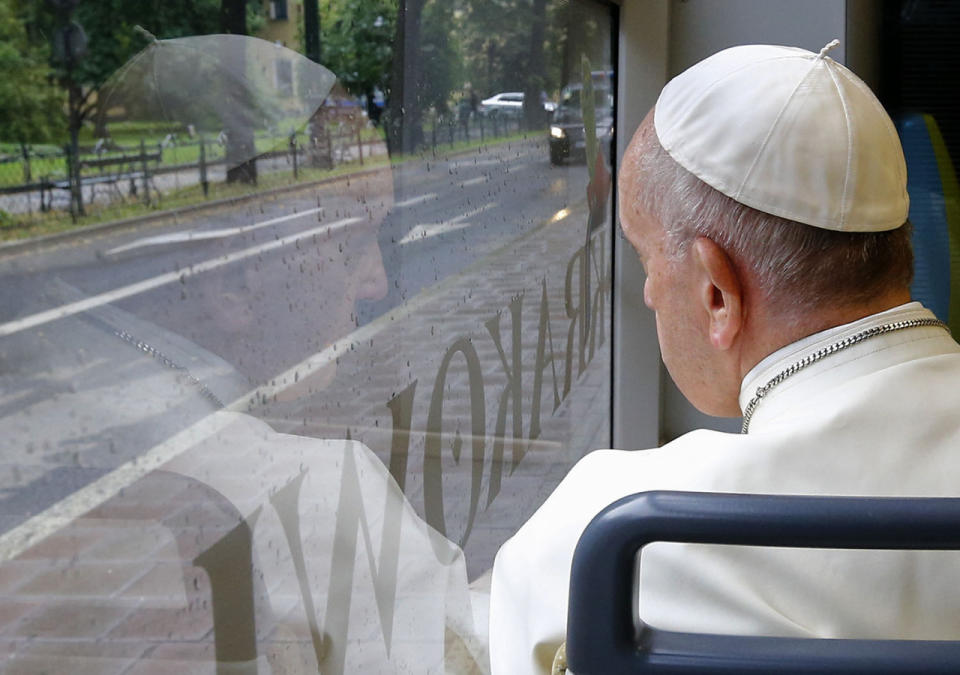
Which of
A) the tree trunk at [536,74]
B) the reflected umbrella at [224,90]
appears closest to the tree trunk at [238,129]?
the reflected umbrella at [224,90]

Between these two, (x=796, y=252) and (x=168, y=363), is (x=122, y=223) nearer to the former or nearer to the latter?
(x=168, y=363)

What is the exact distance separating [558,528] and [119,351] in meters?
0.45

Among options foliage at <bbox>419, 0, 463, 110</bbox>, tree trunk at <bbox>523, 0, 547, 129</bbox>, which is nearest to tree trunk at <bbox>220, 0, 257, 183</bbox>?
foliage at <bbox>419, 0, 463, 110</bbox>

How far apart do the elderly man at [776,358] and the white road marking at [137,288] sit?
16.7 inches

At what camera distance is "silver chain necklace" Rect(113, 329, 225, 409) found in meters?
1.09

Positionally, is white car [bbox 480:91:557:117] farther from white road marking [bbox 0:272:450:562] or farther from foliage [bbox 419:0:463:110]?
white road marking [bbox 0:272:450:562]

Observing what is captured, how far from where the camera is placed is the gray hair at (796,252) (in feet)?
3.78

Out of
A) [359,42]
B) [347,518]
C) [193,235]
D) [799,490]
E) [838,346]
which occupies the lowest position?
[347,518]

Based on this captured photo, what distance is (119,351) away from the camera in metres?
1.07

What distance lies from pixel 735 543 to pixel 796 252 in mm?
447

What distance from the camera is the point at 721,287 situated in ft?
3.93

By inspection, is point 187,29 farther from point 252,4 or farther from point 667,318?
point 667,318

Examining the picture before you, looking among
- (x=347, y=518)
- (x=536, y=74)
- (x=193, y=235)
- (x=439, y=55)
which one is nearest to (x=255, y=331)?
(x=193, y=235)

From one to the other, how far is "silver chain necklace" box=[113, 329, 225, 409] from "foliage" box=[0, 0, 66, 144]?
0.71 feet
